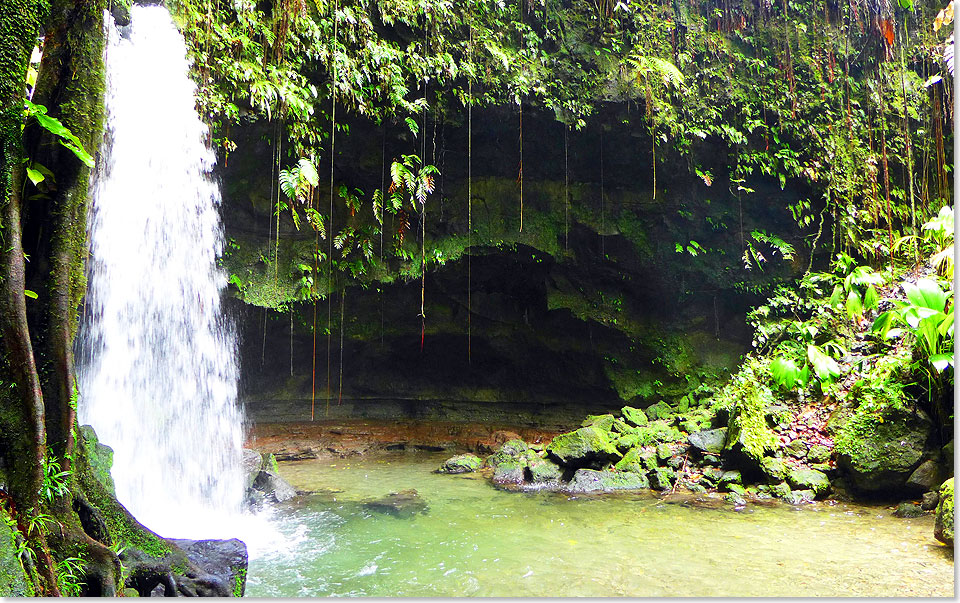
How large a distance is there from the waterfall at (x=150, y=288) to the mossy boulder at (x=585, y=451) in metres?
4.20

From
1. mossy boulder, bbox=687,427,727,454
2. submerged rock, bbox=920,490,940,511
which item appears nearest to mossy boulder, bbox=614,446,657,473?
mossy boulder, bbox=687,427,727,454

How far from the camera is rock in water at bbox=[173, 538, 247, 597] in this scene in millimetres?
3164

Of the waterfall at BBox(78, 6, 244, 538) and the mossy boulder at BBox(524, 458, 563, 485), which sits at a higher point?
the waterfall at BBox(78, 6, 244, 538)

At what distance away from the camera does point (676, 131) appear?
29.7ft

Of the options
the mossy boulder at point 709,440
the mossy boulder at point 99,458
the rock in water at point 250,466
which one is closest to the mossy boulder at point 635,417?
the mossy boulder at point 709,440

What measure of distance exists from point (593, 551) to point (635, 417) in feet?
15.5

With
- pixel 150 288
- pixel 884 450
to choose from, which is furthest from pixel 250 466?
pixel 884 450

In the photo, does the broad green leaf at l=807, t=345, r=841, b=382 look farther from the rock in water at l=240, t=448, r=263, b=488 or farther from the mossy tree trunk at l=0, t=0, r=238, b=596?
the rock in water at l=240, t=448, r=263, b=488

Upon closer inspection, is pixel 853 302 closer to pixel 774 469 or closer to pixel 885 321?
pixel 885 321

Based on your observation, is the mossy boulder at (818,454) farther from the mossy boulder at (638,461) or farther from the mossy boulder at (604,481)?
the mossy boulder at (604,481)

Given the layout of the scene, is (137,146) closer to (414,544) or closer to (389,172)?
(389,172)

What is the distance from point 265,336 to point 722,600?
852cm

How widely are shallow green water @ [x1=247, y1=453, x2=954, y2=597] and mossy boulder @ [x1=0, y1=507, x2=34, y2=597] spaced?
5.67 ft

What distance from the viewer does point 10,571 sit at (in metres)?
2.16
